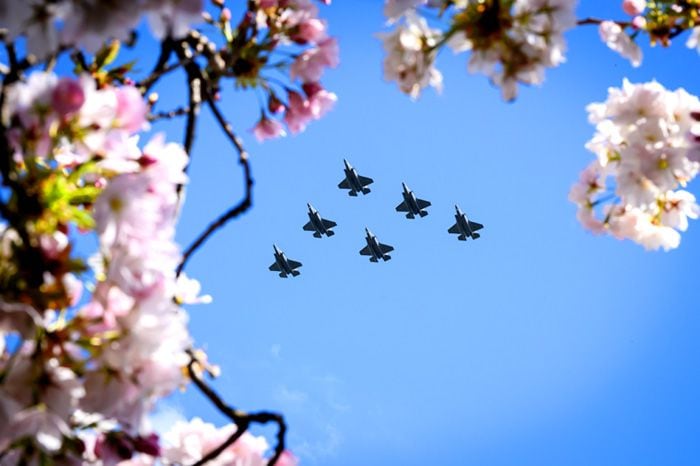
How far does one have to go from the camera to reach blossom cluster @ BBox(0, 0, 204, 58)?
1401 mm

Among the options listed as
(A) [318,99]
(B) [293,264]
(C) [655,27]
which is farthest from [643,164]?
(B) [293,264]

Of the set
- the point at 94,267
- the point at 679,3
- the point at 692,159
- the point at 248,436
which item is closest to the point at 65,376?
the point at 94,267

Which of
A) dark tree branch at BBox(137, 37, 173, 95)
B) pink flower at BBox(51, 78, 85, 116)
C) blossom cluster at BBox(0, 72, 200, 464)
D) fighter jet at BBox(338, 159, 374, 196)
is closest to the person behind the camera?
blossom cluster at BBox(0, 72, 200, 464)

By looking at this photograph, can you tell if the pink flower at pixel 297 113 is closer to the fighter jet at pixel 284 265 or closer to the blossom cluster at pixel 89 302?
the blossom cluster at pixel 89 302

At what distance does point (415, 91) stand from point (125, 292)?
105 cm

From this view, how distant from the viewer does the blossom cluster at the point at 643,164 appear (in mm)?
2461

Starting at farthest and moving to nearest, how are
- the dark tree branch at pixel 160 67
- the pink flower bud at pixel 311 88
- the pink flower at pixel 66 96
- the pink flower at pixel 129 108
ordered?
1. the pink flower bud at pixel 311 88
2. the dark tree branch at pixel 160 67
3. the pink flower at pixel 129 108
4. the pink flower at pixel 66 96

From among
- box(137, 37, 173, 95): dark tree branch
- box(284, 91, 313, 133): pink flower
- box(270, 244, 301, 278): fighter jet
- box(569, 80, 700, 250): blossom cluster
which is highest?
box(270, 244, 301, 278): fighter jet

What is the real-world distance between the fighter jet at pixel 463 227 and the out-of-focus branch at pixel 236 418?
3216 cm

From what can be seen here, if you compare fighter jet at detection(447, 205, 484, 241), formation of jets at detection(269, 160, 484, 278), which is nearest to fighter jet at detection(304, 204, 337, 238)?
formation of jets at detection(269, 160, 484, 278)

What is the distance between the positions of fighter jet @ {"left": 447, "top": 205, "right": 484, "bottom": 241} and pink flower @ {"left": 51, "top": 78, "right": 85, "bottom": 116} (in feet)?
107

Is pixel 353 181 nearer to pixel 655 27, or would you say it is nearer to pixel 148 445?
pixel 655 27

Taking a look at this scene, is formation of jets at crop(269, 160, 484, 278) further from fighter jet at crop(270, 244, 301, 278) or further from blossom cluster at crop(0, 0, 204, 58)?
blossom cluster at crop(0, 0, 204, 58)

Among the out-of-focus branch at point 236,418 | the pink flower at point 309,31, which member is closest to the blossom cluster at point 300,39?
the pink flower at point 309,31
